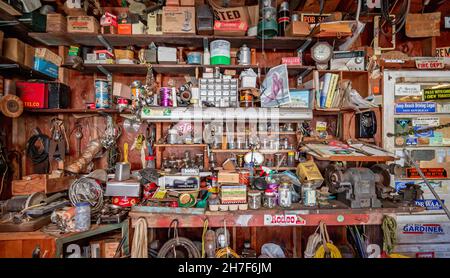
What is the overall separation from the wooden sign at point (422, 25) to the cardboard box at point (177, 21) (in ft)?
7.98

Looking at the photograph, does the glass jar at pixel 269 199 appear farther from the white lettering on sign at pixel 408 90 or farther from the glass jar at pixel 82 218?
the white lettering on sign at pixel 408 90

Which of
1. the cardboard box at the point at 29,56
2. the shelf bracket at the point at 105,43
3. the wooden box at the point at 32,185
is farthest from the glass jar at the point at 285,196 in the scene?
the cardboard box at the point at 29,56

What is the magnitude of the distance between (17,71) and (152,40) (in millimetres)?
1351

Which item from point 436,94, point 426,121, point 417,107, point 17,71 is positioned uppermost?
point 17,71

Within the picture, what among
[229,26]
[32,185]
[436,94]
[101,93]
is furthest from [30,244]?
[436,94]

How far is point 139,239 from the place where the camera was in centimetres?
138

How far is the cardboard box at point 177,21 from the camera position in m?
1.82

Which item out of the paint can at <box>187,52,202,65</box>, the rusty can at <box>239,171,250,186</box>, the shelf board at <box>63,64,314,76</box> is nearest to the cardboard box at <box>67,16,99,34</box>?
the shelf board at <box>63,64,314,76</box>

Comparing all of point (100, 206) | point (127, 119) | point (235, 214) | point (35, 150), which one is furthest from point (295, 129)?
point (35, 150)

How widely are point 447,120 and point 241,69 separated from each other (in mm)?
2354

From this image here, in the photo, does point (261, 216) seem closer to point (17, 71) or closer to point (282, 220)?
point (282, 220)

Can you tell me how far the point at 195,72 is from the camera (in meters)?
2.10

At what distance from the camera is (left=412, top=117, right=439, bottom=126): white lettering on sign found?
2059 millimetres
